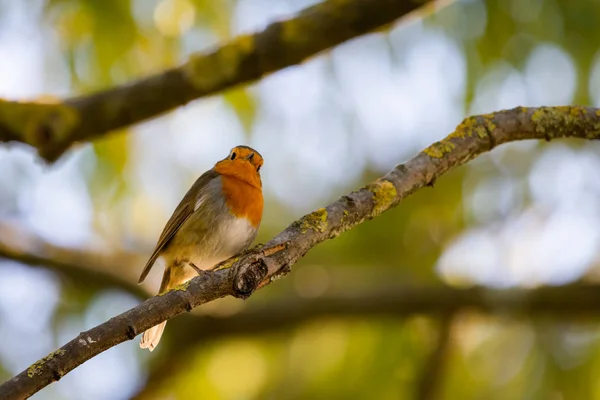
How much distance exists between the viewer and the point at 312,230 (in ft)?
9.05

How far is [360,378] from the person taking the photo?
6.33 metres

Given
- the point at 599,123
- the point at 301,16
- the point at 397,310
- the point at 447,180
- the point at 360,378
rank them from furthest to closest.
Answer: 1. the point at 447,180
2. the point at 360,378
3. the point at 397,310
4. the point at 301,16
5. the point at 599,123

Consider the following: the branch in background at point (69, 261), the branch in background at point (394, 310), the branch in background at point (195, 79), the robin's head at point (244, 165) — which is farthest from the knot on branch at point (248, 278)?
the branch in background at point (69, 261)

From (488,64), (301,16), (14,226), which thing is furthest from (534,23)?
(14,226)

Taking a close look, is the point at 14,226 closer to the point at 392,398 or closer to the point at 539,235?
the point at 392,398

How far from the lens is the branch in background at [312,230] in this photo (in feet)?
6.91

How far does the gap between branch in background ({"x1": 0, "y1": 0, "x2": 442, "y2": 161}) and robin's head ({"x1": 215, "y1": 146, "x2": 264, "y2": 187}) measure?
446 mm

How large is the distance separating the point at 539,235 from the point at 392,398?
6.57 feet

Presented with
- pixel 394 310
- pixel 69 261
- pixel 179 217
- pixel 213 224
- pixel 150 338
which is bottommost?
pixel 150 338

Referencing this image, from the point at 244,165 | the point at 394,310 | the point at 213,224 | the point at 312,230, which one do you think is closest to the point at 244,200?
the point at 213,224

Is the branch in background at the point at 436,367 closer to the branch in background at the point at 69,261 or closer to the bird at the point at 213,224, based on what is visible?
the bird at the point at 213,224

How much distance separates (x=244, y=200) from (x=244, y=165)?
1.16 feet

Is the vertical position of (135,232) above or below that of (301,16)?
above

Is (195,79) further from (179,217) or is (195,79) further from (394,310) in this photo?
(394,310)
